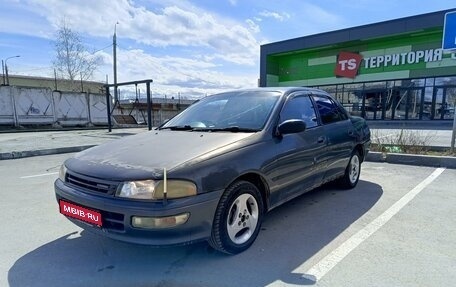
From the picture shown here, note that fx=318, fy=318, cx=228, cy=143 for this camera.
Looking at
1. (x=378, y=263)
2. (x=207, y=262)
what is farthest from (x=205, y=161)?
(x=378, y=263)

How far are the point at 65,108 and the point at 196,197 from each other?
73.1ft

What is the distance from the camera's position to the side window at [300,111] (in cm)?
378

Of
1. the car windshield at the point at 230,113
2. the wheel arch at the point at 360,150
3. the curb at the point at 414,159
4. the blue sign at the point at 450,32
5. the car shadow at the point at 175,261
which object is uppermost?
the blue sign at the point at 450,32

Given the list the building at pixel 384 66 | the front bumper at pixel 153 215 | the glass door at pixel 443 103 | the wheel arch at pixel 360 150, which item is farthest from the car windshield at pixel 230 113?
the glass door at pixel 443 103

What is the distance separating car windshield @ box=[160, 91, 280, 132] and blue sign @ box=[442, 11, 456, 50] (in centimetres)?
620

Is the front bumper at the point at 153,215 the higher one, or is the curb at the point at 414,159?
the front bumper at the point at 153,215

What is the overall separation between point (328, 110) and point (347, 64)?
20582 millimetres

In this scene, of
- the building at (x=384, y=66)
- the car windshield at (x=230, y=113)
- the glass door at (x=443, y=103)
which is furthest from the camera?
the building at (x=384, y=66)

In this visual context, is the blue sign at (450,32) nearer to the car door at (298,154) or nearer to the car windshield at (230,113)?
the car door at (298,154)

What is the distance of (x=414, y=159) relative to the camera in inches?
291

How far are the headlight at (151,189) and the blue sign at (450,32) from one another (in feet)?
26.4

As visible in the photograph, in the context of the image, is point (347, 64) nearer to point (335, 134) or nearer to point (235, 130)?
point (335, 134)

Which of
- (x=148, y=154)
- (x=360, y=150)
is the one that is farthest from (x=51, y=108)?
(x=148, y=154)

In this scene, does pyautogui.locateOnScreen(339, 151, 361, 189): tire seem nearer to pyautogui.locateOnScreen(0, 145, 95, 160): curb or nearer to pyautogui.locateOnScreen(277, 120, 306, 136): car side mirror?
pyautogui.locateOnScreen(277, 120, 306, 136): car side mirror
